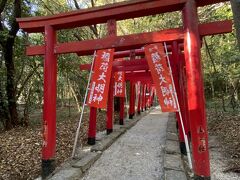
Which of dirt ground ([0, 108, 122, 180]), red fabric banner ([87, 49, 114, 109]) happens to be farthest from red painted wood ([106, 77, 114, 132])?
red fabric banner ([87, 49, 114, 109])

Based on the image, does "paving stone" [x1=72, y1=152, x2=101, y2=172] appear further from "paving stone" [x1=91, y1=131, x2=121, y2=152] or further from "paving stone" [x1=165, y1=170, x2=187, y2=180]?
"paving stone" [x1=165, y1=170, x2=187, y2=180]

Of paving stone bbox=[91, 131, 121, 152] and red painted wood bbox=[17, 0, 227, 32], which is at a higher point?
red painted wood bbox=[17, 0, 227, 32]

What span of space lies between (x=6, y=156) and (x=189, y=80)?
4.67 meters

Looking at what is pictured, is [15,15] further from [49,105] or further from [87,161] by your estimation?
[87,161]

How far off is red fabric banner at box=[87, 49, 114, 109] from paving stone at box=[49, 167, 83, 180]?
1.39 metres

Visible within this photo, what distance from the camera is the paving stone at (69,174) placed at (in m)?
5.02

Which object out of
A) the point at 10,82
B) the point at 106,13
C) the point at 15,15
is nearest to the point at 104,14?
the point at 106,13

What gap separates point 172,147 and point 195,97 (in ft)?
9.33

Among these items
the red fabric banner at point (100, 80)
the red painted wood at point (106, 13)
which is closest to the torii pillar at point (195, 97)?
the red painted wood at point (106, 13)

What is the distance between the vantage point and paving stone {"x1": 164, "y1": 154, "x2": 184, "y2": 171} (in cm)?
541

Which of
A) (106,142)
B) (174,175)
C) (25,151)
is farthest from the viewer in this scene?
(106,142)

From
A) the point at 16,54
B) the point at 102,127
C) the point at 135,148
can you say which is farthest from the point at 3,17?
the point at 135,148

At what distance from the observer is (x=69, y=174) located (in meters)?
5.15

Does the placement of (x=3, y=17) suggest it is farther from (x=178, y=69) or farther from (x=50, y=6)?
(x=178, y=69)
